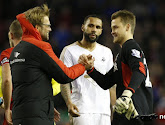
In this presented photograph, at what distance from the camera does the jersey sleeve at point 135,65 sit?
3.70 meters

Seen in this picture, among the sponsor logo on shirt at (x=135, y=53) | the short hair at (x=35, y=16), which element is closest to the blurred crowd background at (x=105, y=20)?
the short hair at (x=35, y=16)

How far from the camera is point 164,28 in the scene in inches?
403

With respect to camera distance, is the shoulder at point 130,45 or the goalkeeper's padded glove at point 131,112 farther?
the shoulder at point 130,45

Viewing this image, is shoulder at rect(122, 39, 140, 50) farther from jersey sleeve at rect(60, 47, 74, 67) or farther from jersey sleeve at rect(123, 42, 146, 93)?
jersey sleeve at rect(60, 47, 74, 67)

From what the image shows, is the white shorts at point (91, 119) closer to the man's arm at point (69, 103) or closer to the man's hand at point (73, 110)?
the man's arm at point (69, 103)

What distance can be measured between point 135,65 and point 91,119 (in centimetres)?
168

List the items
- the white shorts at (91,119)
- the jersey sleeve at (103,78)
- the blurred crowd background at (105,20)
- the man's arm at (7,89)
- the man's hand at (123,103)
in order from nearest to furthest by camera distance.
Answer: the man's hand at (123,103) < the jersey sleeve at (103,78) < the man's arm at (7,89) < the white shorts at (91,119) < the blurred crowd background at (105,20)

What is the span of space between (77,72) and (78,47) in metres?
1.51

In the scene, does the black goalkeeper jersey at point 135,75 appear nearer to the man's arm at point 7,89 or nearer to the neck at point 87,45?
the neck at point 87,45

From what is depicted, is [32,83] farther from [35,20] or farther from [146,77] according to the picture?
[146,77]

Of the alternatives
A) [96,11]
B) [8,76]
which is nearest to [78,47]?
[8,76]

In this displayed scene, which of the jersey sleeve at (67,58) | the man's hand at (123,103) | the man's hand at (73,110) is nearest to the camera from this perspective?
the man's hand at (123,103)

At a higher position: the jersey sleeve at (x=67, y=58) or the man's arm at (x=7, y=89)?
the jersey sleeve at (x=67, y=58)

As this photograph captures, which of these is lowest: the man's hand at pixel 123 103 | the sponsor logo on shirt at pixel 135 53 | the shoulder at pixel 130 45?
the man's hand at pixel 123 103
